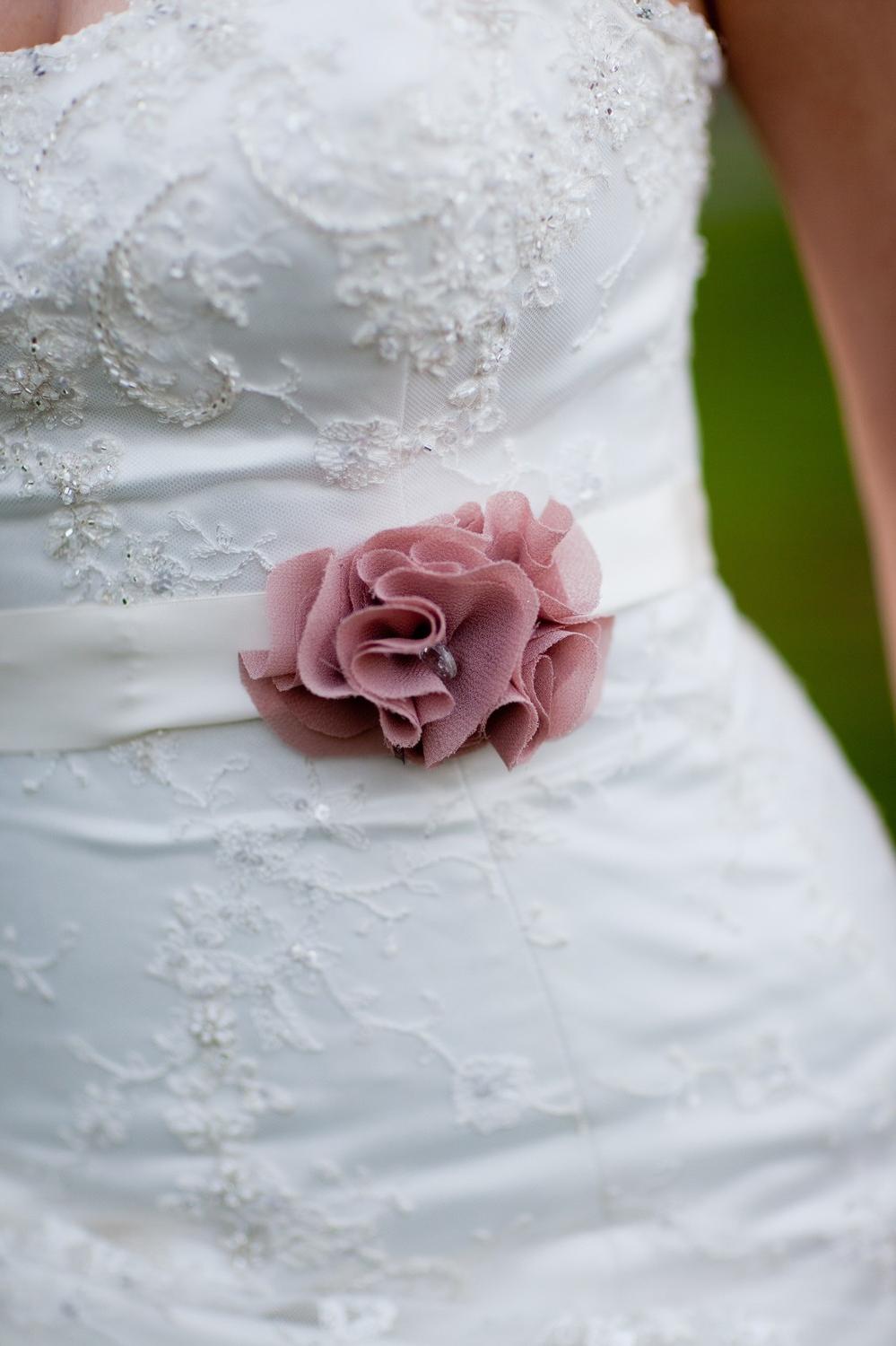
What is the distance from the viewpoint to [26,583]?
0.99 m

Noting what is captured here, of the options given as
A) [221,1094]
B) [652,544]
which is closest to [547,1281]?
[221,1094]

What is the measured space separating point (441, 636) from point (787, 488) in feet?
20.8

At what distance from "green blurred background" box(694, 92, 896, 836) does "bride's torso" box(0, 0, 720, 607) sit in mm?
3077

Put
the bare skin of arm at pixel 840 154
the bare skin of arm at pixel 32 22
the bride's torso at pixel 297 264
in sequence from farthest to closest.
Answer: the bare skin of arm at pixel 840 154
the bare skin of arm at pixel 32 22
the bride's torso at pixel 297 264

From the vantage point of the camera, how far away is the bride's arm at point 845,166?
1.08 meters

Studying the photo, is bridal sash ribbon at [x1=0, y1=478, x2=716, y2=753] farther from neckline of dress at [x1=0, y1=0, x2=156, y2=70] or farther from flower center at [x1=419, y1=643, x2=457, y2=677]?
neckline of dress at [x1=0, y1=0, x2=156, y2=70]

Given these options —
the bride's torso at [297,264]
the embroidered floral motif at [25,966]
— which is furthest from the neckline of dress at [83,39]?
the embroidered floral motif at [25,966]

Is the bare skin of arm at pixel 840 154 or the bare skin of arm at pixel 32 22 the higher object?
the bare skin of arm at pixel 32 22

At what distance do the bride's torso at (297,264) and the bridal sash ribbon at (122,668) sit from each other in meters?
0.02

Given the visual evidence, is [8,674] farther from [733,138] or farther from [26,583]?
[733,138]

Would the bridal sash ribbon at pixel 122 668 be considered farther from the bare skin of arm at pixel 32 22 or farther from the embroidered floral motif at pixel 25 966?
the bare skin of arm at pixel 32 22

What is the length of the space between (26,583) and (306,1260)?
1.93ft

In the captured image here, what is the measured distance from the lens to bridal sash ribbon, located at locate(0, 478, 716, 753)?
3.18 feet

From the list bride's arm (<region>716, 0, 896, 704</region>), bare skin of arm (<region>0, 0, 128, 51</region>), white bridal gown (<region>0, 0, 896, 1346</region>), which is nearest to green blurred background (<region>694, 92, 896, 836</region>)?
bride's arm (<region>716, 0, 896, 704</region>)
